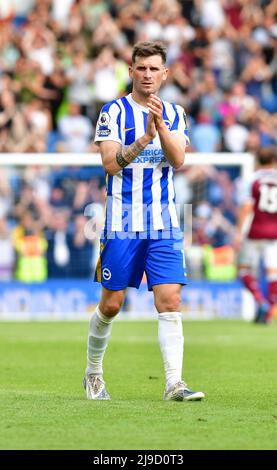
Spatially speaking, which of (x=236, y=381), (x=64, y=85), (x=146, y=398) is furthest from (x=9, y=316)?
(x=146, y=398)

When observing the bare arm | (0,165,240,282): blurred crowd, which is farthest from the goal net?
the bare arm

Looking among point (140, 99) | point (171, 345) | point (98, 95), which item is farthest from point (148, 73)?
point (98, 95)

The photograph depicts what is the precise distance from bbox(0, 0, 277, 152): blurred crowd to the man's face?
12033 millimetres

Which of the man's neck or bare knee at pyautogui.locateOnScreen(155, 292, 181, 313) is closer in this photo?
bare knee at pyautogui.locateOnScreen(155, 292, 181, 313)

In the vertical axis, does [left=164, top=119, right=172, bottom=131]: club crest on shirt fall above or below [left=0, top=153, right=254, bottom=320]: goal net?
above

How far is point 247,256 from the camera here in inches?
674

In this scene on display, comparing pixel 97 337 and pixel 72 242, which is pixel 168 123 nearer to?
pixel 97 337

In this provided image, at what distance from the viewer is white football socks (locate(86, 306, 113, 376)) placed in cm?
810

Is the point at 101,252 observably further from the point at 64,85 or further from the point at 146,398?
the point at 64,85

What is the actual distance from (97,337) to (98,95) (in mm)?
14011

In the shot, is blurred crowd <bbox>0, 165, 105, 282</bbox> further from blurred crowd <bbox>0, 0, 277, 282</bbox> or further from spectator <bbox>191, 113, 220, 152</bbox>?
spectator <bbox>191, 113, 220, 152</bbox>

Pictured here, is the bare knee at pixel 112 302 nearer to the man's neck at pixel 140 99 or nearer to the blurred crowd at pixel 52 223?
the man's neck at pixel 140 99

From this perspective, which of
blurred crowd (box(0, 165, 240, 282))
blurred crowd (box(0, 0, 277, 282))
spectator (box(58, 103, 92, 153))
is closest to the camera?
blurred crowd (box(0, 165, 240, 282))

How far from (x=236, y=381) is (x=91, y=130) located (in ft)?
39.6
